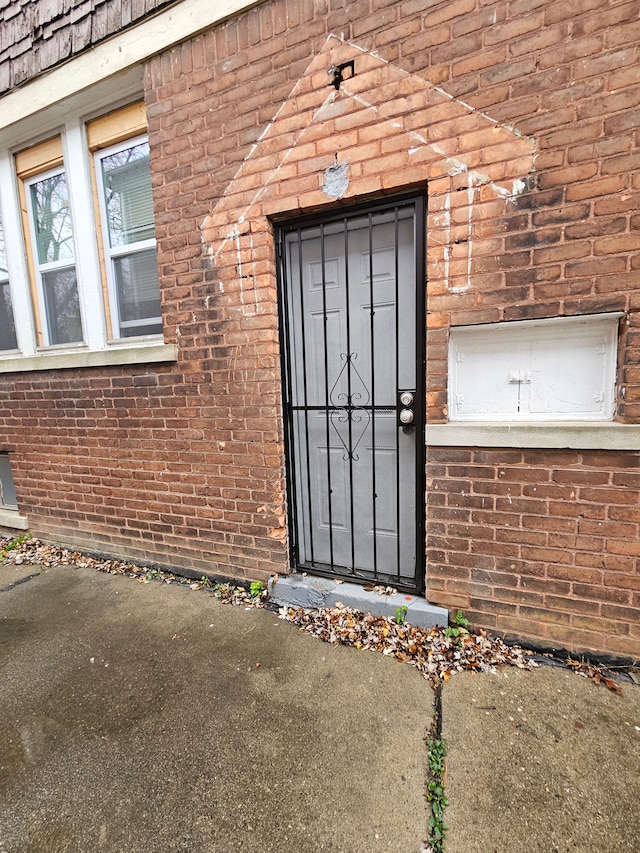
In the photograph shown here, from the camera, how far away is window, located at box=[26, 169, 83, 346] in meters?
3.39

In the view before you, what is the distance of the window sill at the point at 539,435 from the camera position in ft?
5.92

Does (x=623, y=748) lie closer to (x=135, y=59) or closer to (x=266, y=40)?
(x=266, y=40)

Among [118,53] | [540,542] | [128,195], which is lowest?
[540,542]

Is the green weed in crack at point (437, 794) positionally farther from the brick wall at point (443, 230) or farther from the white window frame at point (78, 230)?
the white window frame at point (78, 230)

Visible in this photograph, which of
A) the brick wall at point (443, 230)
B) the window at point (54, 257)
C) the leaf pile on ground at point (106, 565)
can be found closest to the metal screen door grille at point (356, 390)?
the brick wall at point (443, 230)

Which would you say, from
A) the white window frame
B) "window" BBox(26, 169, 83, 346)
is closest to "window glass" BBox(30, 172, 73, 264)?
"window" BBox(26, 169, 83, 346)

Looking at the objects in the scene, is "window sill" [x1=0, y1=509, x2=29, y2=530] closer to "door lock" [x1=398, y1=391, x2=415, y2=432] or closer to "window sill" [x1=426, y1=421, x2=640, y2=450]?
"door lock" [x1=398, y1=391, x2=415, y2=432]

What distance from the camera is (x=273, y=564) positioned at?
271 centimetres

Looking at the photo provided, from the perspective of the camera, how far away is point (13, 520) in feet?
12.9

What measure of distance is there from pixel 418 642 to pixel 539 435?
1299 mm

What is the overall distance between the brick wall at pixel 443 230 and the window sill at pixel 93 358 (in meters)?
0.12

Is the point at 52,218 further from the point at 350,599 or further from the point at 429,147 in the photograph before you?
the point at 350,599

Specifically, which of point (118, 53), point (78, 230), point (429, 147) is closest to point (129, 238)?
point (78, 230)

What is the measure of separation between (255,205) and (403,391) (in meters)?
1.46
